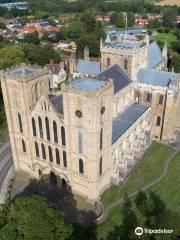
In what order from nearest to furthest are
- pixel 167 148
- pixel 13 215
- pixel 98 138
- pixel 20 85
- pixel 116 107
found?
pixel 13 215 < pixel 98 138 < pixel 20 85 < pixel 116 107 < pixel 167 148

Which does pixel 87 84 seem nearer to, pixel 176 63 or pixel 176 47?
pixel 176 63

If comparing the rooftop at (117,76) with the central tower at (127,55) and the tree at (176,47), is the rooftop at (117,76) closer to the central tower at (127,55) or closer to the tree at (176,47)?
the central tower at (127,55)

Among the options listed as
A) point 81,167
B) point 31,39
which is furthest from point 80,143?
point 31,39

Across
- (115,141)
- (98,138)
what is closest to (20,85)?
(98,138)

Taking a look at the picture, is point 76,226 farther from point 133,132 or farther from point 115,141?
point 133,132

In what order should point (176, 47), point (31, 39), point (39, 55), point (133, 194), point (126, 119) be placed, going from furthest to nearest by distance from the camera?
point (31, 39)
point (176, 47)
point (39, 55)
point (126, 119)
point (133, 194)

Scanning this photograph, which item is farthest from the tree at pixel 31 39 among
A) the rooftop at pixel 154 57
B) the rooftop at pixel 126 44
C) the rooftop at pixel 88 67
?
the rooftop at pixel 126 44
